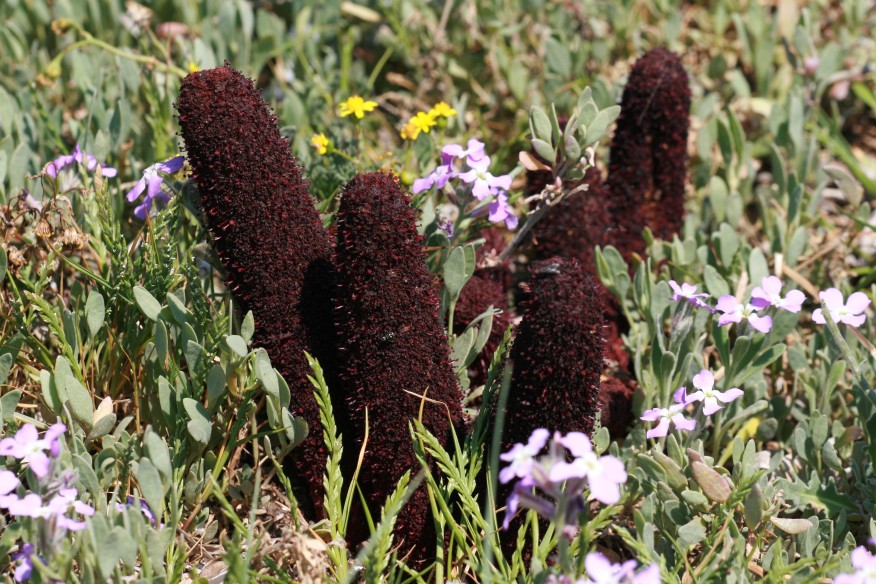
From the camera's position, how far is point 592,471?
6.54 ft

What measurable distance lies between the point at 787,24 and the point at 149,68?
3012 mm

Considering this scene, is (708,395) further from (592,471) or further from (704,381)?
(592,471)

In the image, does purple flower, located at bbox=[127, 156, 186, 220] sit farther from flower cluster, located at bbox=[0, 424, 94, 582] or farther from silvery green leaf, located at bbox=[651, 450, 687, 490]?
silvery green leaf, located at bbox=[651, 450, 687, 490]

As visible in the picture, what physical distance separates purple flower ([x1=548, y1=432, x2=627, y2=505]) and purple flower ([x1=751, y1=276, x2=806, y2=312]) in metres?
0.97

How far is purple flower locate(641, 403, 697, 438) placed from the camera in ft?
8.29

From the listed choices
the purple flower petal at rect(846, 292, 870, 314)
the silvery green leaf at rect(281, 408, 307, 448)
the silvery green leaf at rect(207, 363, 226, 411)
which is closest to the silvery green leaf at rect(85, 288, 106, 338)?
the silvery green leaf at rect(207, 363, 226, 411)

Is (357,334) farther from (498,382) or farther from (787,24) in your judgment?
(787,24)

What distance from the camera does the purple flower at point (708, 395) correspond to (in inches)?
100

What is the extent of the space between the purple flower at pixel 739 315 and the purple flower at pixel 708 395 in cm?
19

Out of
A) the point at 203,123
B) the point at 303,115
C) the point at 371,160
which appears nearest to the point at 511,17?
the point at 303,115

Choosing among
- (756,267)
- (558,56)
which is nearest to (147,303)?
(756,267)

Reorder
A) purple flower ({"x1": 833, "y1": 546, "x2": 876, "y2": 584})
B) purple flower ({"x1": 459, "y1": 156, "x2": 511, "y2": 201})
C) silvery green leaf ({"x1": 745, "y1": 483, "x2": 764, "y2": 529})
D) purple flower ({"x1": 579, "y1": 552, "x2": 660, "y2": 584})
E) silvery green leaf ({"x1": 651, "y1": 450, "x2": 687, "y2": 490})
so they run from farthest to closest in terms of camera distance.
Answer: purple flower ({"x1": 459, "y1": 156, "x2": 511, "y2": 201}) < silvery green leaf ({"x1": 651, "y1": 450, "x2": 687, "y2": 490}) < silvery green leaf ({"x1": 745, "y1": 483, "x2": 764, "y2": 529}) < purple flower ({"x1": 833, "y1": 546, "x2": 876, "y2": 584}) < purple flower ({"x1": 579, "y1": 552, "x2": 660, "y2": 584})

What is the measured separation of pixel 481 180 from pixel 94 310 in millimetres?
1152

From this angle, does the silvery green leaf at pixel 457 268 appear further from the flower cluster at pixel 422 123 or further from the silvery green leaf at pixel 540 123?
the flower cluster at pixel 422 123
